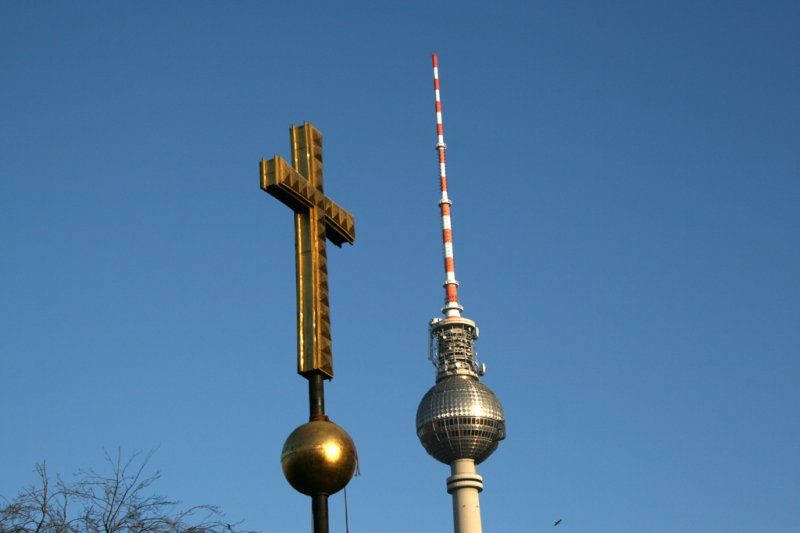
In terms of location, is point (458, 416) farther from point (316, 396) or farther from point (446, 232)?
point (316, 396)

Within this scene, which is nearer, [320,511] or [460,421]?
[320,511]

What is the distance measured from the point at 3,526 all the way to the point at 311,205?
7.64 m

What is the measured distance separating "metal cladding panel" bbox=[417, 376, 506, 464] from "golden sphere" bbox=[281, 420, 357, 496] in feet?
345

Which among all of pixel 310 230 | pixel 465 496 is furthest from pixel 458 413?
pixel 310 230

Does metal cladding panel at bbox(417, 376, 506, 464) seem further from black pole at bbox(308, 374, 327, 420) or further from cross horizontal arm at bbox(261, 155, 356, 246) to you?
black pole at bbox(308, 374, 327, 420)

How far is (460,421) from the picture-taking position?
402 ft

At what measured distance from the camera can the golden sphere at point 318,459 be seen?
58.9 ft

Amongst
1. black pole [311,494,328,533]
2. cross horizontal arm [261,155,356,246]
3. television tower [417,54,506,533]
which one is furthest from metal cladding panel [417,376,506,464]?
black pole [311,494,328,533]

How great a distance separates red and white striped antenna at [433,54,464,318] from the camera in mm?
127438

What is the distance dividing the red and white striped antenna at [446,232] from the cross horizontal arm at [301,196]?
106098mm

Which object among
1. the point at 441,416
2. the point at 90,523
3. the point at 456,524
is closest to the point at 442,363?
the point at 441,416

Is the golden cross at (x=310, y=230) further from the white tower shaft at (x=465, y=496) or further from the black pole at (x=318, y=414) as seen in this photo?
the white tower shaft at (x=465, y=496)

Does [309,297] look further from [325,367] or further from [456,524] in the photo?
[456,524]

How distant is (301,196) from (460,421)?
104m
